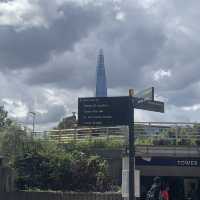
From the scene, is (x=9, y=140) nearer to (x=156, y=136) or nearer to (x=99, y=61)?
(x=156, y=136)

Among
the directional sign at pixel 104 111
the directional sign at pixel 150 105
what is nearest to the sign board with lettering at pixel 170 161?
the directional sign at pixel 104 111

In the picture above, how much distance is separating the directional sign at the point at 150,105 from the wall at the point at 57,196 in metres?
7.96

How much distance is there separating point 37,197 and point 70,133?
9488 millimetres

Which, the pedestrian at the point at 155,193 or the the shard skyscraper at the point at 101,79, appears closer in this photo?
the pedestrian at the point at 155,193

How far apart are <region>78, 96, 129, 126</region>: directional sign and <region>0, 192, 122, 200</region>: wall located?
4.39 metres

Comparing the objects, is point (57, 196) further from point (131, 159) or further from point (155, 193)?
point (131, 159)

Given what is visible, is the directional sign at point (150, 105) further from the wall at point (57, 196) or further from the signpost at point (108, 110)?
the wall at point (57, 196)

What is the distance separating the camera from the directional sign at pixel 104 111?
2206 cm

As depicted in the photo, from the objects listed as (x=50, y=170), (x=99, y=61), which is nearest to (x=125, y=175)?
(x=50, y=170)

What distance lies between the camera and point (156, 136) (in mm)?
33281

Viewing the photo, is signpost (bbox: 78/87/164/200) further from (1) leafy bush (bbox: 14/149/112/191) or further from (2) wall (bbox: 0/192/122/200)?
(1) leafy bush (bbox: 14/149/112/191)

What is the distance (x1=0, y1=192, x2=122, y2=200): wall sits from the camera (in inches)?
1031

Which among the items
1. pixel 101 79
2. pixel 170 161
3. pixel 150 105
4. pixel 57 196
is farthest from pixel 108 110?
pixel 101 79

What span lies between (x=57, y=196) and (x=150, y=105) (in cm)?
1011
